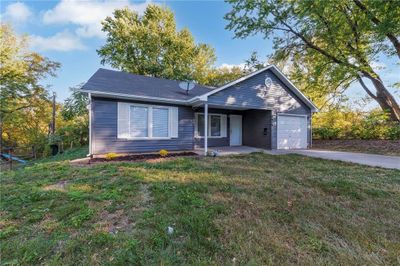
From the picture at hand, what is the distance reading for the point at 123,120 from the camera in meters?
9.16

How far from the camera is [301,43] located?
1455cm

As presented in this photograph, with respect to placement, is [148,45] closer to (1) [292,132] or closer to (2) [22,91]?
(2) [22,91]

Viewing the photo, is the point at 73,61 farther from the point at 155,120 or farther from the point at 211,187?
the point at 211,187

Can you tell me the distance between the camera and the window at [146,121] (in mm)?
9180

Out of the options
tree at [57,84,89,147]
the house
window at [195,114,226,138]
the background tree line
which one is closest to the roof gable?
the house

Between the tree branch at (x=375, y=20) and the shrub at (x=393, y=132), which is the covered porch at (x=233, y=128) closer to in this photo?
the tree branch at (x=375, y=20)

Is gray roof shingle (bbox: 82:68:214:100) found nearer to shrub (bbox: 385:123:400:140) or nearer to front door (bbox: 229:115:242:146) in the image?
front door (bbox: 229:115:242:146)

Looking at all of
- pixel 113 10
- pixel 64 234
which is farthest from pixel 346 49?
pixel 113 10

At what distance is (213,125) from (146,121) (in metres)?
4.58

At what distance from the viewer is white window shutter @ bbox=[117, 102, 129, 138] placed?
358 inches

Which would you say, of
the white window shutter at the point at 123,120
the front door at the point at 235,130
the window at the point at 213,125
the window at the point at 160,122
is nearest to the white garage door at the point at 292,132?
the front door at the point at 235,130

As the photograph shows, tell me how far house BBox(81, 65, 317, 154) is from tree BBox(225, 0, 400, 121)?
3607 millimetres

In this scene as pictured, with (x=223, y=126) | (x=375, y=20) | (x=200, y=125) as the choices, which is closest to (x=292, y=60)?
(x=375, y=20)

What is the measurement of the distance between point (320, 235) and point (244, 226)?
39.0 inches
